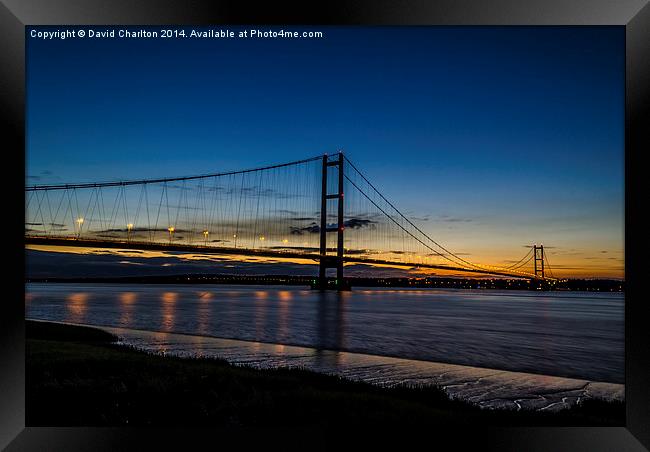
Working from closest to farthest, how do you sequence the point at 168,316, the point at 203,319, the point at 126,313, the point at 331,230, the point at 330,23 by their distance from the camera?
the point at 330,23
the point at 203,319
the point at 168,316
the point at 126,313
the point at 331,230

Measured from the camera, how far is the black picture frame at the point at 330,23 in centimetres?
357

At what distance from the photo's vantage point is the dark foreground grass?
14.9ft

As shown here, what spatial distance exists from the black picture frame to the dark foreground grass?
0.78 meters

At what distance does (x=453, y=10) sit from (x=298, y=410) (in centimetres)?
343

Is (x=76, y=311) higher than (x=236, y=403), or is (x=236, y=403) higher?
(x=236, y=403)

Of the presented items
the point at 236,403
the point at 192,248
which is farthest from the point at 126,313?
the point at 236,403

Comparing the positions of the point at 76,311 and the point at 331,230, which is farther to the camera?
the point at 331,230

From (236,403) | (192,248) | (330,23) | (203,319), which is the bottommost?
(203,319)

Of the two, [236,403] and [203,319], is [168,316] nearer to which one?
[203,319]

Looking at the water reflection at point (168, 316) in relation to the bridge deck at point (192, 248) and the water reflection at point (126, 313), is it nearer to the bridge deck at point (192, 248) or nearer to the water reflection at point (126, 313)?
the water reflection at point (126, 313)

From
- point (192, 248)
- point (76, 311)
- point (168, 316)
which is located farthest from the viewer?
point (192, 248)

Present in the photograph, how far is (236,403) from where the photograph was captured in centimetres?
497

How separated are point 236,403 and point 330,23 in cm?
326
